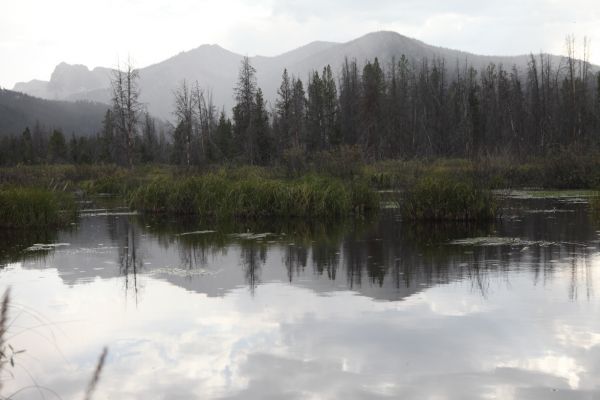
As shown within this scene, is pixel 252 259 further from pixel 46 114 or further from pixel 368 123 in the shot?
pixel 46 114

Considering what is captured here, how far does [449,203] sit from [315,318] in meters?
9.66

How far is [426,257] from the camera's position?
34.5 ft

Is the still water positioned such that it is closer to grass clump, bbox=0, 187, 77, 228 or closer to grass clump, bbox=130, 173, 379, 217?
grass clump, bbox=0, 187, 77, 228

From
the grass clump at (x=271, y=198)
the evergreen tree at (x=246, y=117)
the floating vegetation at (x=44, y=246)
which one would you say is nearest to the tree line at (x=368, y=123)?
the evergreen tree at (x=246, y=117)

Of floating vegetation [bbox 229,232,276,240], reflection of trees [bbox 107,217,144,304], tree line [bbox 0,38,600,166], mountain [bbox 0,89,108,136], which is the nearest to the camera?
reflection of trees [bbox 107,217,144,304]

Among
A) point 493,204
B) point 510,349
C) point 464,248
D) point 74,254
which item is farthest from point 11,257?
point 493,204

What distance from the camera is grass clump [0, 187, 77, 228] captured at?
1611cm

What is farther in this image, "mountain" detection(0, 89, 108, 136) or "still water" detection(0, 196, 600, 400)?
"mountain" detection(0, 89, 108, 136)

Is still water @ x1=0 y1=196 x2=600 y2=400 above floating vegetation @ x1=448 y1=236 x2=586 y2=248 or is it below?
below

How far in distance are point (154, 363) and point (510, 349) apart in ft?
10.8

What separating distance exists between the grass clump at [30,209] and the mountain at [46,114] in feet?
409

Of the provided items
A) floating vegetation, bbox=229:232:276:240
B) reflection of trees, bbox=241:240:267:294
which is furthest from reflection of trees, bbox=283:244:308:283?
floating vegetation, bbox=229:232:276:240

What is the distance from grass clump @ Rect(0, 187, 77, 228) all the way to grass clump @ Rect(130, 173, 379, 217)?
412 centimetres

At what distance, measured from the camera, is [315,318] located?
6.79 metres
